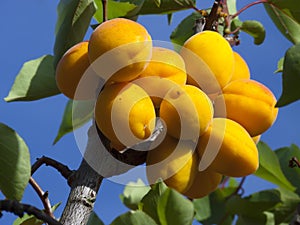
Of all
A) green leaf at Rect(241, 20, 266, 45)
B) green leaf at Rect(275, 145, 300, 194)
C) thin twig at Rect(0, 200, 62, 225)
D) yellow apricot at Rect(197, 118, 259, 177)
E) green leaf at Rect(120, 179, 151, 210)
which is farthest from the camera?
green leaf at Rect(120, 179, 151, 210)

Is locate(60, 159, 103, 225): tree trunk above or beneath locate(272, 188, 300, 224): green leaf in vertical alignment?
above

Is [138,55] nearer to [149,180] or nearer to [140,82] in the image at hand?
[140,82]

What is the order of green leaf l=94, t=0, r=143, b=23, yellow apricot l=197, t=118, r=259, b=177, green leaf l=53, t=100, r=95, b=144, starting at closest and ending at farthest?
yellow apricot l=197, t=118, r=259, b=177, green leaf l=53, t=100, r=95, b=144, green leaf l=94, t=0, r=143, b=23

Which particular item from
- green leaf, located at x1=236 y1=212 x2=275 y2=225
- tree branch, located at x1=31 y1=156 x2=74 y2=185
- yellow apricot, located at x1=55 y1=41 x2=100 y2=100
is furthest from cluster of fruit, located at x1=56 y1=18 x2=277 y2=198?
green leaf, located at x1=236 y1=212 x2=275 y2=225

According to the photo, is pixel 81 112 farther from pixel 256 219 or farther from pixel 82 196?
pixel 256 219

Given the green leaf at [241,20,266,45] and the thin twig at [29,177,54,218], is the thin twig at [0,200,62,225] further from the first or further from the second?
the green leaf at [241,20,266,45]

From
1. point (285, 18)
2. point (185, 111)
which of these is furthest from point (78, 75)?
point (285, 18)

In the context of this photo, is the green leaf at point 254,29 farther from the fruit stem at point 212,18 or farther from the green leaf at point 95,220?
the green leaf at point 95,220

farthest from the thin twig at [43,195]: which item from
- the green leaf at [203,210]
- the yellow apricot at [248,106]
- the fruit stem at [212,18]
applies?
the green leaf at [203,210]

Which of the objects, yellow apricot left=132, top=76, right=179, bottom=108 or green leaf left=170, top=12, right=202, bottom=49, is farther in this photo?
green leaf left=170, top=12, right=202, bottom=49
